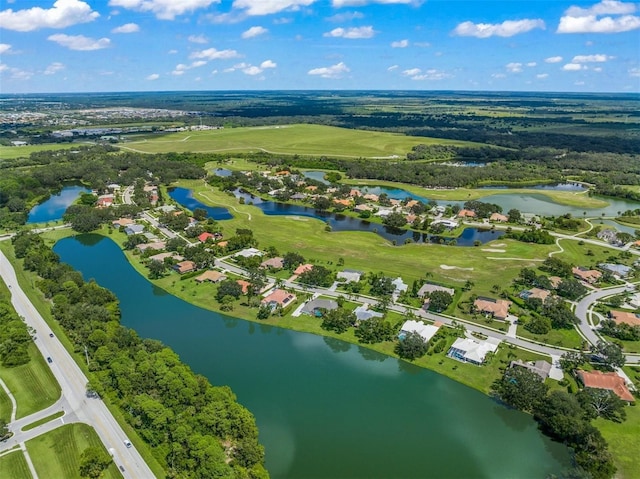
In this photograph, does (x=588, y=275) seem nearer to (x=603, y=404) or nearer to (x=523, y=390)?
(x=603, y=404)

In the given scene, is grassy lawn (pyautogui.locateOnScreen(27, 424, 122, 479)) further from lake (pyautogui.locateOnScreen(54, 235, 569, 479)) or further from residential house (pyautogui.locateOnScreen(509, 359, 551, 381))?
residential house (pyautogui.locateOnScreen(509, 359, 551, 381))

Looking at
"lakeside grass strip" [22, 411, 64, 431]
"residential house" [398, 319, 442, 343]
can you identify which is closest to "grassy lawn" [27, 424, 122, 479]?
"lakeside grass strip" [22, 411, 64, 431]

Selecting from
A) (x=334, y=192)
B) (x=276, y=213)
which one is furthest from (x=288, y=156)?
(x=276, y=213)

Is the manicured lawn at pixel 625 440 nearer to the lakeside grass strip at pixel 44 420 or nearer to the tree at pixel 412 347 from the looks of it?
the tree at pixel 412 347

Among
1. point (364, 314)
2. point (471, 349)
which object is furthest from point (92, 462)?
point (471, 349)

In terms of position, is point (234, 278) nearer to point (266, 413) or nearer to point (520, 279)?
point (266, 413)

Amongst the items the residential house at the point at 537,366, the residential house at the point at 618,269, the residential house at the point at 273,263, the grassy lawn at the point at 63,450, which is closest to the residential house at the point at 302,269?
the residential house at the point at 273,263

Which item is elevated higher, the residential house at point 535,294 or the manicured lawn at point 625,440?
the residential house at point 535,294
